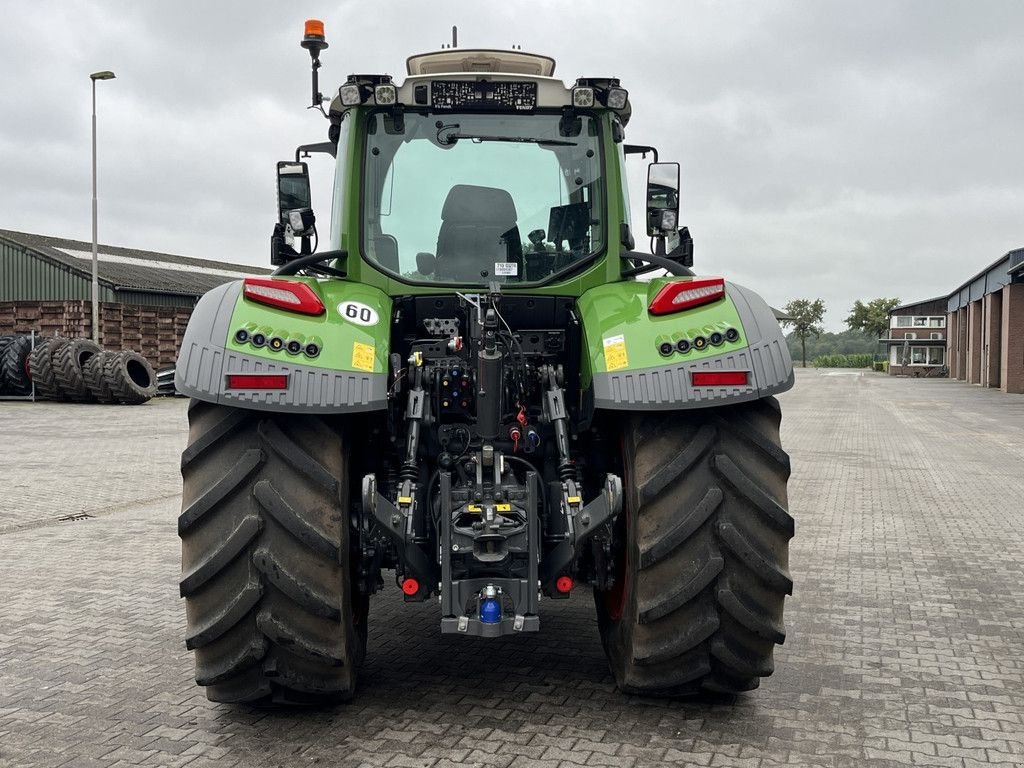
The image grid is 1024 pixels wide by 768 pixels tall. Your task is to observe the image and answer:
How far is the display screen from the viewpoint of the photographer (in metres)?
4.73

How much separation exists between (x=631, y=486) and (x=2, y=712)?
2.86 m

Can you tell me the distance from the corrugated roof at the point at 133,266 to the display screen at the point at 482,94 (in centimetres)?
3196

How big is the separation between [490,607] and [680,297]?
1.47 meters

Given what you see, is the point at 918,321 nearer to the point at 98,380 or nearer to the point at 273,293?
the point at 98,380

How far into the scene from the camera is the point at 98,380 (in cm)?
2548

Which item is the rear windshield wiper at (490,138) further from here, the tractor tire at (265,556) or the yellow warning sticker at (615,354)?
the tractor tire at (265,556)

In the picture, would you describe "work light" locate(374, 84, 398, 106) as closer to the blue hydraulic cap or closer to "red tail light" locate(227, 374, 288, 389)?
"red tail light" locate(227, 374, 288, 389)

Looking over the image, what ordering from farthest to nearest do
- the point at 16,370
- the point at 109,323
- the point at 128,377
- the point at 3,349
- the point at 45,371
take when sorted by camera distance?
the point at 109,323 → the point at 3,349 → the point at 16,370 → the point at 45,371 → the point at 128,377

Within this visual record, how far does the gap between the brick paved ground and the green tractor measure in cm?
25

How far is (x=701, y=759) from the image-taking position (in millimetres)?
3715

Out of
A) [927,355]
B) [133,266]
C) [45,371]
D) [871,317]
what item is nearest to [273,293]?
[45,371]

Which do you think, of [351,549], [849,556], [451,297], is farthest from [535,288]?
[849,556]

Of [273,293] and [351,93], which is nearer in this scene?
[273,293]

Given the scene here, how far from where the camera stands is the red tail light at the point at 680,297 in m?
4.13
